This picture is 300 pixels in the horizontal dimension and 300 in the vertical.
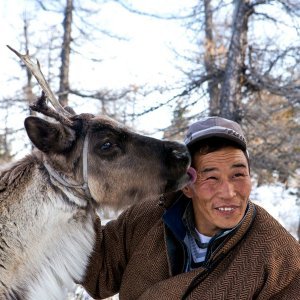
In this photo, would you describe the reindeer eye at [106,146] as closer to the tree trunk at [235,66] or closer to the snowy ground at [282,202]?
the tree trunk at [235,66]

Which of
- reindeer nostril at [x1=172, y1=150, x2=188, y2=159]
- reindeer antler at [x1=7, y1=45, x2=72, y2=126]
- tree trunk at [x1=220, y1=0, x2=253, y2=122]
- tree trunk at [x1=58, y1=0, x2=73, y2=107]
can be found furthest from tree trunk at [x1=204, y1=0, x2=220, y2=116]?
reindeer nostril at [x1=172, y1=150, x2=188, y2=159]

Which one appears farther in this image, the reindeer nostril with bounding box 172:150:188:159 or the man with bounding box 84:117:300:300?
the reindeer nostril with bounding box 172:150:188:159

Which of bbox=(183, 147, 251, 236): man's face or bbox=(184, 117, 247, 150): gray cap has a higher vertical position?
bbox=(184, 117, 247, 150): gray cap

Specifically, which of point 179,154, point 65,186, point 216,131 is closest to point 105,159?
point 65,186

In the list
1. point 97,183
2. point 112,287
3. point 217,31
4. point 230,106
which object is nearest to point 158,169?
point 97,183

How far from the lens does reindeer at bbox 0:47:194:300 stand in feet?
9.55

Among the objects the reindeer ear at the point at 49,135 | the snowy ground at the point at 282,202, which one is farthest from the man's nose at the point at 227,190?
the snowy ground at the point at 282,202

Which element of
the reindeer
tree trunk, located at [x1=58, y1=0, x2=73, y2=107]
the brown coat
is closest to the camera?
the brown coat

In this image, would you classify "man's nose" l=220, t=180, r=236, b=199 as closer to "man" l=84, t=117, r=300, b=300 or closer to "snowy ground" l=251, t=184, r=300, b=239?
"man" l=84, t=117, r=300, b=300

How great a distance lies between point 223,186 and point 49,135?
1.20 m

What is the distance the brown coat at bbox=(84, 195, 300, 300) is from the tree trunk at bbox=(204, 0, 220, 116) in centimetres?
856

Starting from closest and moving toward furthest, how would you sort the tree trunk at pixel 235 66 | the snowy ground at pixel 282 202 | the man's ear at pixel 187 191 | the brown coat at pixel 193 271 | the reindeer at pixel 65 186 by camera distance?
1. the brown coat at pixel 193 271
2. the reindeer at pixel 65 186
3. the man's ear at pixel 187 191
4. the tree trunk at pixel 235 66
5. the snowy ground at pixel 282 202

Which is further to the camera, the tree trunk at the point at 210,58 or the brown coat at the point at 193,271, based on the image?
the tree trunk at the point at 210,58

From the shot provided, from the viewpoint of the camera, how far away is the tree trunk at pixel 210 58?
1179 cm
